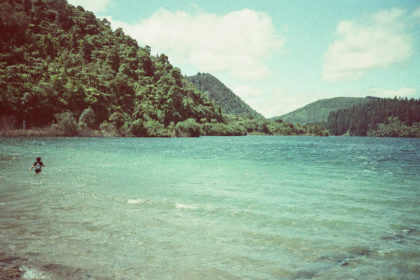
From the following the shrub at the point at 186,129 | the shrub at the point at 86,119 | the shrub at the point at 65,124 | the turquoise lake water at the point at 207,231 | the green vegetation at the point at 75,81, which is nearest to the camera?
the turquoise lake water at the point at 207,231

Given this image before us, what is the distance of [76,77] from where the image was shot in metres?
125

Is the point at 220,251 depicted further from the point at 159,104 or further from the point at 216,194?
the point at 159,104

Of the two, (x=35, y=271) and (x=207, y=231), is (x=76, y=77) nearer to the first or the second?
(x=207, y=231)

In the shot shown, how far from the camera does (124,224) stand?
1055 centimetres

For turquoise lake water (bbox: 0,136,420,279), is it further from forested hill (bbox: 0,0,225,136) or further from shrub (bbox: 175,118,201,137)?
shrub (bbox: 175,118,201,137)

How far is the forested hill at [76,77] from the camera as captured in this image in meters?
95.9

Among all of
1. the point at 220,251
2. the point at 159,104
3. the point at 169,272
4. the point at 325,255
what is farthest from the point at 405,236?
the point at 159,104

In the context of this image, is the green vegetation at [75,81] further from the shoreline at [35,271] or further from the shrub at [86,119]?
the shoreline at [35,271]

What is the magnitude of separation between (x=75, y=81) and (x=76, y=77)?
659 centimetres

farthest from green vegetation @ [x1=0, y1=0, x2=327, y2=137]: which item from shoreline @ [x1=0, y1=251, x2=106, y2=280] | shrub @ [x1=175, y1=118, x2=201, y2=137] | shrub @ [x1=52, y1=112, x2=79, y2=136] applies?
shoreline @ [x1=0, y1=251, x2=106, y2=280]

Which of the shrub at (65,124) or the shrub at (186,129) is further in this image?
the shrub at (186,129)

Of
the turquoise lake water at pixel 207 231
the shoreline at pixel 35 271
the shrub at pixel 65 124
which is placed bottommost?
the turquoise lake water at pixel 207 231

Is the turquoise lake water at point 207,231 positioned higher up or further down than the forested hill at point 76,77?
further down

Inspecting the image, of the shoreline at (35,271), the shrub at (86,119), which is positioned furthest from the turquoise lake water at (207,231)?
the shrub at (86,119)
